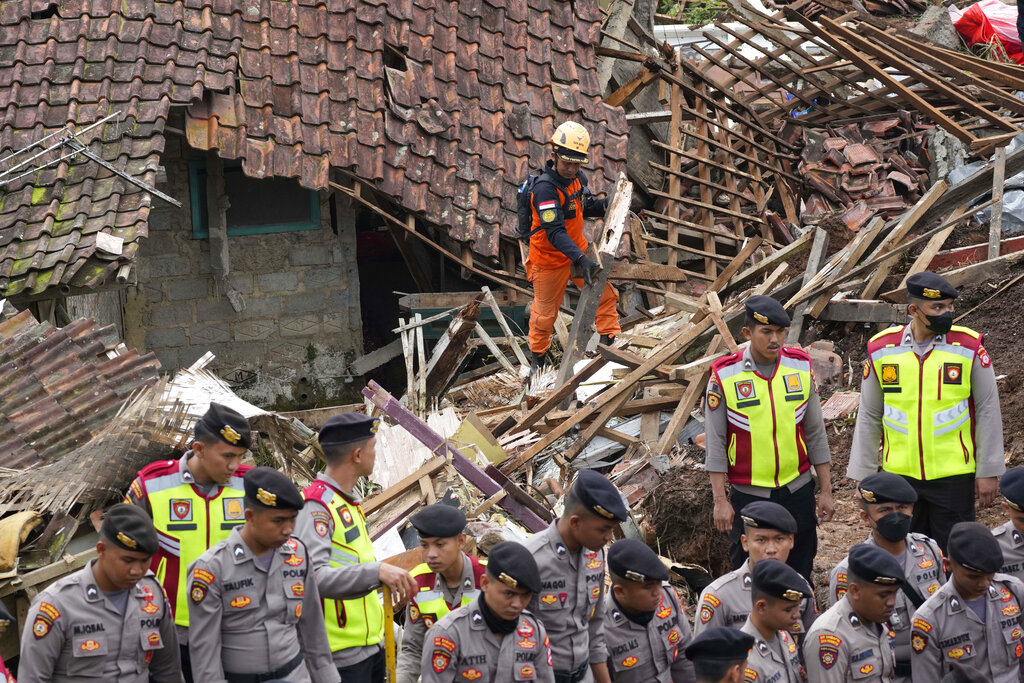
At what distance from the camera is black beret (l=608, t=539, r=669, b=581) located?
5.11 m

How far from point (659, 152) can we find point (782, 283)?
3.85 metres

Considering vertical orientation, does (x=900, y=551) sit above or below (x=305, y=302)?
below

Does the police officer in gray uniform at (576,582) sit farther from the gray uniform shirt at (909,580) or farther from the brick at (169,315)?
the brick at (169,315)

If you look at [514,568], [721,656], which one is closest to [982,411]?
[721,656]

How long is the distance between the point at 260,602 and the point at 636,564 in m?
1.47

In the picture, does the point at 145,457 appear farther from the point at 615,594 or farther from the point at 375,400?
the point at 615,594

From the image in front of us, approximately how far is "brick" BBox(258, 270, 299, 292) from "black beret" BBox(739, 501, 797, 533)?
24.7 ft

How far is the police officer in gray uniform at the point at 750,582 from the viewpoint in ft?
17.3

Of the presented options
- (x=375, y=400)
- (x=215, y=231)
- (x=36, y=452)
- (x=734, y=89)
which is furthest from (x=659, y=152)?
(x=36, y=452)

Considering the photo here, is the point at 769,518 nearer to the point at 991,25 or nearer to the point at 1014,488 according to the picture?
the point at 1014,488

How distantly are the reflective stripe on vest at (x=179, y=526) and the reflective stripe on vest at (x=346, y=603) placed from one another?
1.37ft

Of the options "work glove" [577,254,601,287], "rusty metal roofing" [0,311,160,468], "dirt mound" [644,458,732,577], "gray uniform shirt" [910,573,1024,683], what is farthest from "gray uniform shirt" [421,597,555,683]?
"work glove" [577,254,601,287]

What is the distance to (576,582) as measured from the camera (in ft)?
17.1

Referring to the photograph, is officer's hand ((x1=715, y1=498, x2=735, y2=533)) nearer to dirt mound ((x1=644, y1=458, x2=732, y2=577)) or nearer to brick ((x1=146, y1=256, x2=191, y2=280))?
dirt mound ((x1=644, y1=458, x2=732, y2=577))
